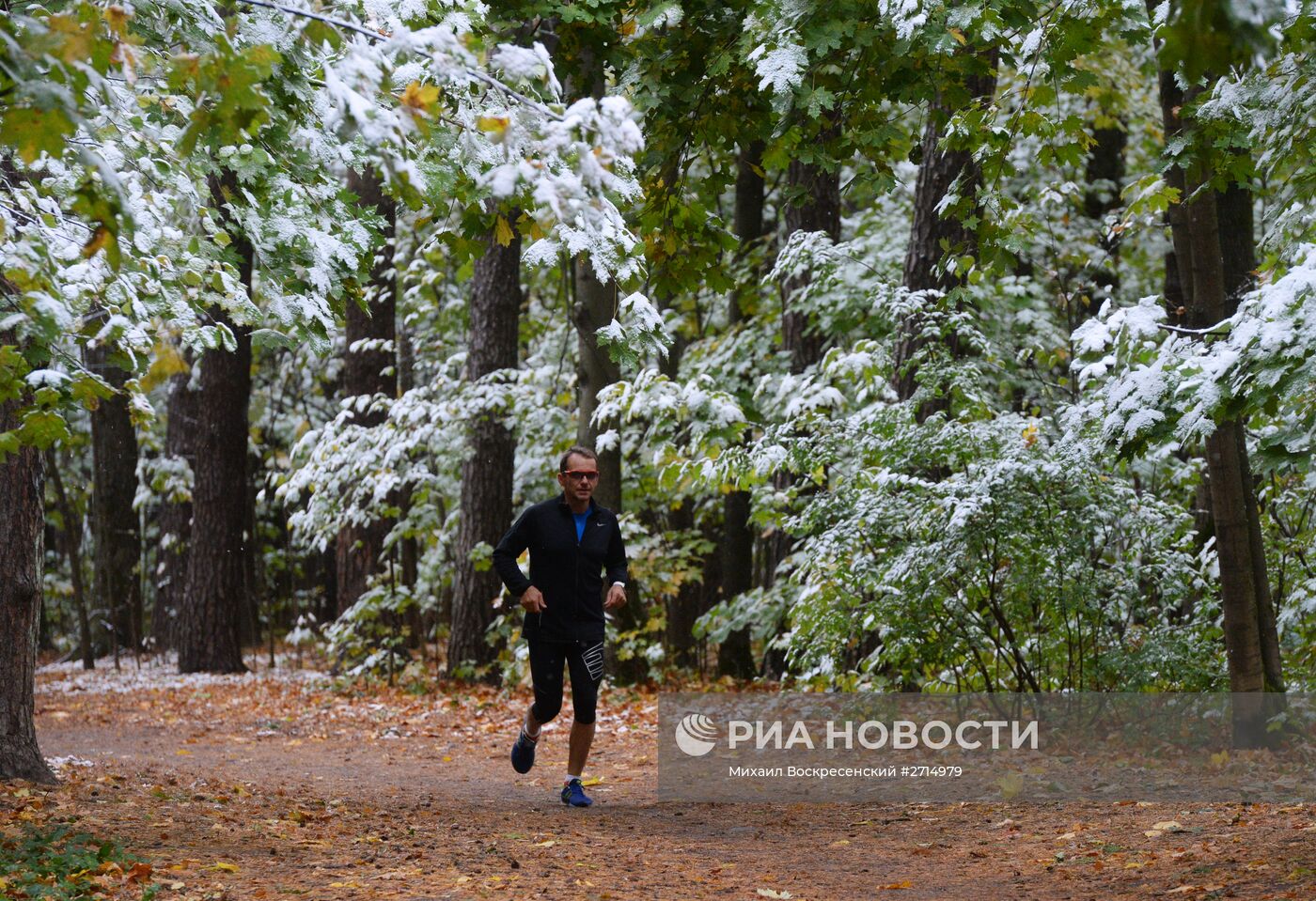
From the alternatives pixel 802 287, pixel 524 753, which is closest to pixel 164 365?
pixel 524 753

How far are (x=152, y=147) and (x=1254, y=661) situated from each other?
6.75 metres

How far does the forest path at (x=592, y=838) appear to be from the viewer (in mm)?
5117

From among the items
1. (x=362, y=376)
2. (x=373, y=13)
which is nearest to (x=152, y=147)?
(x=373, y=13)

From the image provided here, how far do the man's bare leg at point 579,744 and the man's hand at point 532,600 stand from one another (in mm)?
788

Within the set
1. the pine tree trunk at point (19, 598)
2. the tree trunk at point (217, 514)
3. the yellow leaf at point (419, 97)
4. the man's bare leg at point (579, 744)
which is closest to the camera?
the yellow leaf at point (419, 97)

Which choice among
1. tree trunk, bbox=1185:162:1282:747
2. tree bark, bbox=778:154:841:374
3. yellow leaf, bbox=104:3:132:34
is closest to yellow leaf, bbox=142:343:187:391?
yellow leaf, bbox=104:3:132:34

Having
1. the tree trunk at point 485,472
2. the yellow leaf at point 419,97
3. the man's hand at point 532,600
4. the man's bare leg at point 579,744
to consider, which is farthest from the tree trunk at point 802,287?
the yellow leaf at point 419,97

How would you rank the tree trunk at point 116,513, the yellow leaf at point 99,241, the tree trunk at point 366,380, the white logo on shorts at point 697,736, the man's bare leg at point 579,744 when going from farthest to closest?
1. the tree trunk at point 116,513
2. the tree trunk at point 366,380
3. the white logo on shorts at point 697,736
4. the man's bare leg at point 579,744
5. the yellow leaf at point 99,241

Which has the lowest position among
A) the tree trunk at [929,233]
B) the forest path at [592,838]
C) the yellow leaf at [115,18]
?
the forest path at [592,838]

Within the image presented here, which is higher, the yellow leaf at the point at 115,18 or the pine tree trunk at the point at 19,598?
the yellow leaf at the point at 115,18

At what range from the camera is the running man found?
7.13 meters

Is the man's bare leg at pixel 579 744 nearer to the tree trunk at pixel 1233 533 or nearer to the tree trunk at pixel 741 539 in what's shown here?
the tree trunk at pixel 1233 533

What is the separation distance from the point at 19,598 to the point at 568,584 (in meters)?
3.04

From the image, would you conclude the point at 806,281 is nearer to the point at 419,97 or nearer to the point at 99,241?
the point at 419,97
